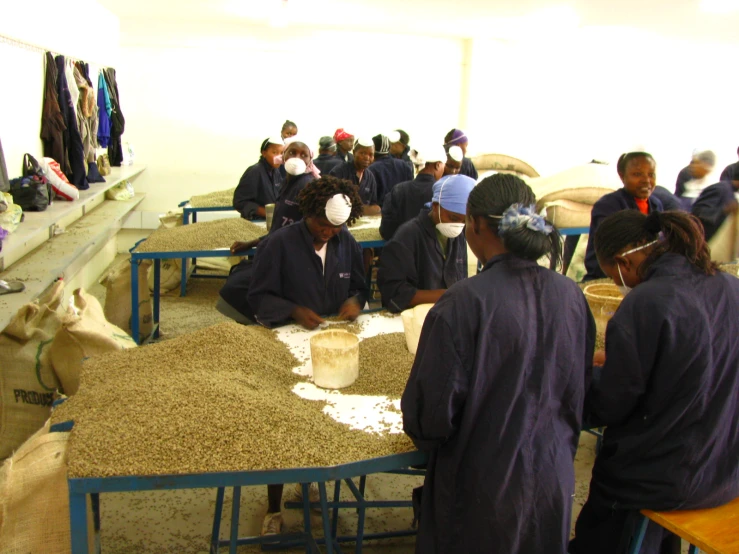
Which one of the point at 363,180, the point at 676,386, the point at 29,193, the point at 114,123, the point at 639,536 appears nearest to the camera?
the point at 676,386

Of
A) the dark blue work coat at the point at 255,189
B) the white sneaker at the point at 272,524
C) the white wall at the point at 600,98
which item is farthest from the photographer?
the white wall at the point at 600,98

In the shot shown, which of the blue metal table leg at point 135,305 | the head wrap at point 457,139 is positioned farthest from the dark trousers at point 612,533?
the head wrap at point 457,139

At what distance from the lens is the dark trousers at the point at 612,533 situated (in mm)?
1610

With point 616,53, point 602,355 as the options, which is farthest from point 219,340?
point 616,53

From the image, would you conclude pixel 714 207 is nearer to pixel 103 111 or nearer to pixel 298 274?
pixel 298 274

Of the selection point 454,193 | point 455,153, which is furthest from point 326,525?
point 455,153

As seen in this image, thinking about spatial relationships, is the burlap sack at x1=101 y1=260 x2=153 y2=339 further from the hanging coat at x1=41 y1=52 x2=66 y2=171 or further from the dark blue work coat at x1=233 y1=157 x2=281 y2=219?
the hanging coat at x1=41 y1=52 x2=66 y2=171

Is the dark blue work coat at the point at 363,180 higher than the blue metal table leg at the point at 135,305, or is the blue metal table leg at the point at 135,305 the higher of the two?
the dark blue work coat at the point at 363,180

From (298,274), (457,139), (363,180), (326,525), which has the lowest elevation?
(326,525)

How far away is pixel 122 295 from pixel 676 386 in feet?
11.3

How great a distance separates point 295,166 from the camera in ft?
12.4

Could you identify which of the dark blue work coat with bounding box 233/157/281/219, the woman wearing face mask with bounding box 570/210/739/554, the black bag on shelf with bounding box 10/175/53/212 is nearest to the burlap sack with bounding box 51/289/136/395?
the black bag on shelf with bounding box 10/175/53/212

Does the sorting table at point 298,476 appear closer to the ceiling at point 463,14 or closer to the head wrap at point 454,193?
the head wrap at point 454,193

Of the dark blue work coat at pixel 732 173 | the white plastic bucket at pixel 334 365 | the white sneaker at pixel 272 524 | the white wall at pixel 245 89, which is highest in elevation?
the white wall at pixel 245 89
